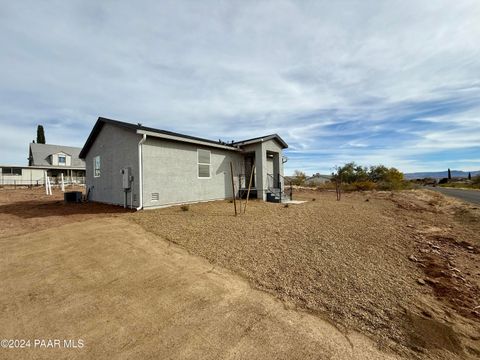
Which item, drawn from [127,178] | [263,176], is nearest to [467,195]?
[263,176]

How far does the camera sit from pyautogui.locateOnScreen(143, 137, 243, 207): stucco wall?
9.34 m

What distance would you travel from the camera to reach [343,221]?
26.1 ft

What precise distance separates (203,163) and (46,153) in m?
33.5

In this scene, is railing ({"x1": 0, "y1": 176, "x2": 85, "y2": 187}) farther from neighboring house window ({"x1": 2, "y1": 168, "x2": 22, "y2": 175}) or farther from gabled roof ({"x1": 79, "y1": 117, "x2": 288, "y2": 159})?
gabled roof ({"x1": 79, "y1": 117, "x2": 288, "y2": 159})

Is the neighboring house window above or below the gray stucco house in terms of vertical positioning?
above

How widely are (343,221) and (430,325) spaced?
542 cm

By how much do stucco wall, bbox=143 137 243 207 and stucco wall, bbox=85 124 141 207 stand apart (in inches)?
20.5

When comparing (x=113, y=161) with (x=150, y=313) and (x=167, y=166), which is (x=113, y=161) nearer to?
(x=167, y=166)

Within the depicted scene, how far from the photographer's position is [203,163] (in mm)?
11633

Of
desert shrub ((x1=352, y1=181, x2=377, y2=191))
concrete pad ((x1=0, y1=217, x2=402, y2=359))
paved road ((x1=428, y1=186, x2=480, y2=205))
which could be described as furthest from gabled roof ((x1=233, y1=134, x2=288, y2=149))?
desert shrub ((x1=352, y1=181, x2=377, y2=191))

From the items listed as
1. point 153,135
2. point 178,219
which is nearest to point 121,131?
point 153,135

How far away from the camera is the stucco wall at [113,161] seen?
9.45m

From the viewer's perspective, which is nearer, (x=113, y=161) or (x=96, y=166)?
(x=113, y=161)

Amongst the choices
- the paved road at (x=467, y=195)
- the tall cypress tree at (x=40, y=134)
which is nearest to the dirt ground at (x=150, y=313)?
the paved road at (x=467, y=195)
